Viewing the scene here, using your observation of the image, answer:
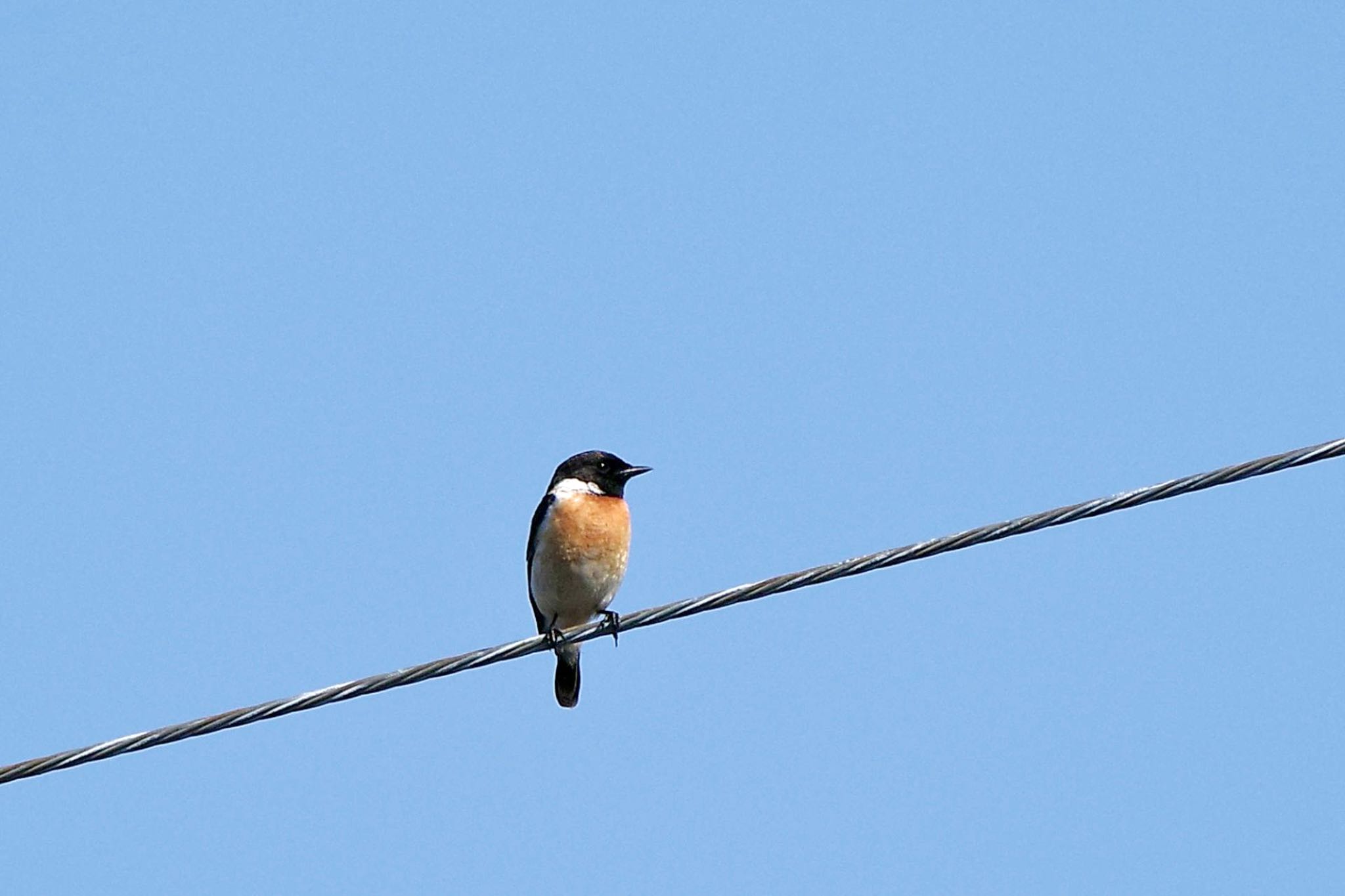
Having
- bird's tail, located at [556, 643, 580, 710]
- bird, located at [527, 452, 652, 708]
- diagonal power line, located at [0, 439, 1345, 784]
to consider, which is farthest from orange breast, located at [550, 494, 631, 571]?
diagonal power line, located at [0, 439, 1345, 784]

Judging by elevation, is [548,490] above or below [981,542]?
above

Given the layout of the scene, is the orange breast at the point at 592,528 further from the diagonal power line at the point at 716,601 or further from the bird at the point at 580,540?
the diagonal power line at the point at 716,601

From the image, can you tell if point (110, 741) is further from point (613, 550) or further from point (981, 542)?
point (613, 550)

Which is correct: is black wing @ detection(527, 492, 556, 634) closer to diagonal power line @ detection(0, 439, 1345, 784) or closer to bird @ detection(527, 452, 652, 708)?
bird @ detection(527, 452, 652, 708)

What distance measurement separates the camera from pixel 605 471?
35.9 feet

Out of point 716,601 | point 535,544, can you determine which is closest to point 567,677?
point 535,544

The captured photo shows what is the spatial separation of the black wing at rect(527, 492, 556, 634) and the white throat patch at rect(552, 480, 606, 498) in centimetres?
5

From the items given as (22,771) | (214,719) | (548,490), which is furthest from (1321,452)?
(548,490)

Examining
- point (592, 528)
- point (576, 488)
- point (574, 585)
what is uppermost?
point (576, 488)

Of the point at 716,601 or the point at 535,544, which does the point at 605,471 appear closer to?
the point at 535,544

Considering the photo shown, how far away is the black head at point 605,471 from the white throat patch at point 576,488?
0.01 metres

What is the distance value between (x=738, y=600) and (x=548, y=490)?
458 cm

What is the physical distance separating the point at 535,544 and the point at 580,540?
52 cm

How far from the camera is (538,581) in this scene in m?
10.8
